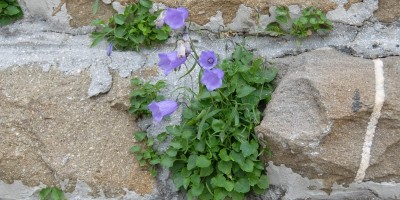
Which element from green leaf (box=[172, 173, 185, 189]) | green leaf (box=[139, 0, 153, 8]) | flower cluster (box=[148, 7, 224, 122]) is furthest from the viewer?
green leaf (box=[139, 0, 153, 8])

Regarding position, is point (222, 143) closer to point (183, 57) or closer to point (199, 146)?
point (199, 146)

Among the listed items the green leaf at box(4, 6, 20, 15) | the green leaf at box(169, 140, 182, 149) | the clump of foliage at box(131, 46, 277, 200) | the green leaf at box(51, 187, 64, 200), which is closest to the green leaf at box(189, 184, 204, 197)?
the clump of foliage at box(131, 46, 277, 200)

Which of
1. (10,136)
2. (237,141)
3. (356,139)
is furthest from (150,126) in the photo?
(356,139)

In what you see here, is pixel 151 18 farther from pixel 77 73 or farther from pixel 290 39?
pixel 290 39

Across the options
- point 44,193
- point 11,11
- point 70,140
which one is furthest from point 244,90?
point 11,11

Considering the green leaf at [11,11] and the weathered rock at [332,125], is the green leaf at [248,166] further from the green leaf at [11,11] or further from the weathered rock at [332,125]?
the green leaf at [11,11]

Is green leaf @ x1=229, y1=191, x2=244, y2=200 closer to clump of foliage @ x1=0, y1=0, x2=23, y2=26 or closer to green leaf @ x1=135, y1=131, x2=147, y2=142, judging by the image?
green leaf @ x1=135, y1=131, x2=147, y2=142

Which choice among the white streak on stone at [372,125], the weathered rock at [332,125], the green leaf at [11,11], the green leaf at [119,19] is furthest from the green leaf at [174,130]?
the green leaf at [11,11]
